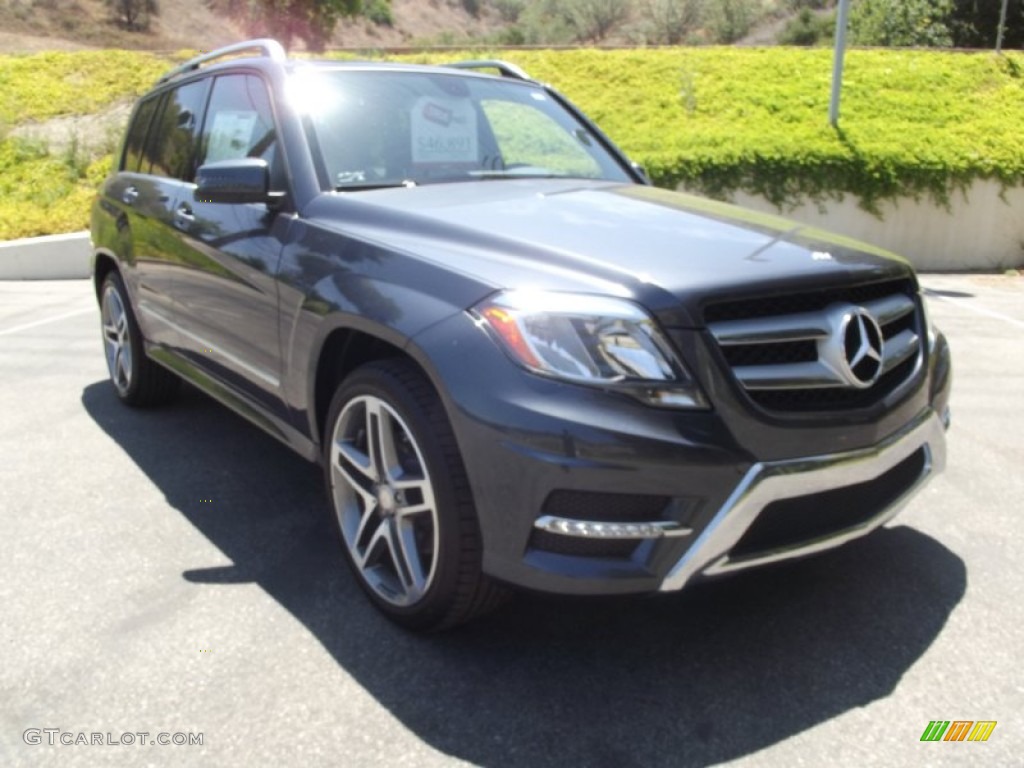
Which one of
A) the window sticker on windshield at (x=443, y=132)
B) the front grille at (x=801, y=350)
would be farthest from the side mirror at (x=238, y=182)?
the front grille at (x=801, y=350)

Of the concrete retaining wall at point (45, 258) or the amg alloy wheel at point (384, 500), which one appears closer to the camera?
the amg alloy wheel at point (384, 500)

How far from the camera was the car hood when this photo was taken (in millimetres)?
2445

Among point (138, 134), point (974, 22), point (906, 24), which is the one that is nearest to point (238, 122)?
point (138, 134)

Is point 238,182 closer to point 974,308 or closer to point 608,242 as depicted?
point 608,242

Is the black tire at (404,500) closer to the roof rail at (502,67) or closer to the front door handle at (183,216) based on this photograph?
the front door handle at (183,216)

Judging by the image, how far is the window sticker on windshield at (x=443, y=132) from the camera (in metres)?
3.69

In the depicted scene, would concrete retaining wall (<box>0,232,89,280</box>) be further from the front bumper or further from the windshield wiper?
the front bumper

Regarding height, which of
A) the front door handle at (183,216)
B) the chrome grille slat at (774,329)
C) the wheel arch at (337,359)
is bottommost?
the wheel arch at (337,359)

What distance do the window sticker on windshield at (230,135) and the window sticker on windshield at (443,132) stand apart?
667mm

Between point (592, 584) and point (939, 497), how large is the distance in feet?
7.40

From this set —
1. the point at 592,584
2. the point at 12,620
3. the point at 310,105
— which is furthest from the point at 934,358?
the point at 12,620

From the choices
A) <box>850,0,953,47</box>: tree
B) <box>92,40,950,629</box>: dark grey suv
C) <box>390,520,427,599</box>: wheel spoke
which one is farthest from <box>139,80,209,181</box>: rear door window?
<box>850,0,953,47</box>: tree

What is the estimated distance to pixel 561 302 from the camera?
239cm

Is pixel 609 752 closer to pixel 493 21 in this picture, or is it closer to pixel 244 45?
pixel 244 45
